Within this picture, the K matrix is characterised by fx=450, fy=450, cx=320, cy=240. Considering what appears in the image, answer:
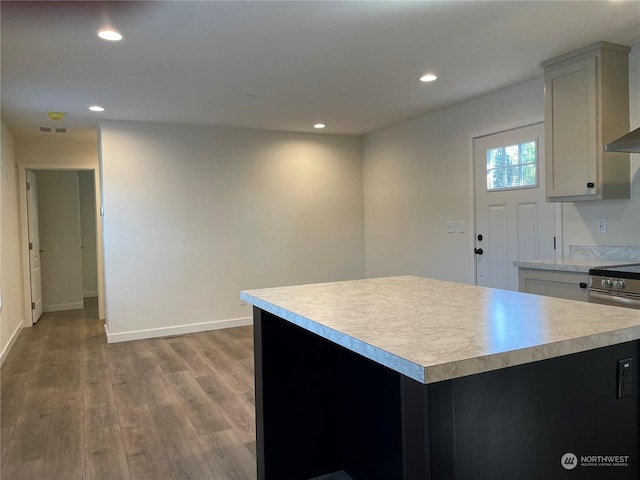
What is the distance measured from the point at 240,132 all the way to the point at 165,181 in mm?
1088

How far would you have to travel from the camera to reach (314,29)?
2.69 m

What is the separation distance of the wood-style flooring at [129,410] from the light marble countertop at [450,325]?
112 cm

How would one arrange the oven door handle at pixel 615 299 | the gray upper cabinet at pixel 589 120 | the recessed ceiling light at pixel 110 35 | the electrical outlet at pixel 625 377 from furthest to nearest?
1. the gray upper cabinet at pixel 589 120
2. the recessed ceiling light at pixel 110 35
3. the oven door handle at pixel 615 299
4. the electrical outlet at pixel 625 377

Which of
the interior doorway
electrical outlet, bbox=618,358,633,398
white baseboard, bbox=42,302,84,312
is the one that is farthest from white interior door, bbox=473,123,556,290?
white baseboard, bbox=42,302,84,312

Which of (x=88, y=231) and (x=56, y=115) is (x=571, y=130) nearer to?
(x=56, y=115)

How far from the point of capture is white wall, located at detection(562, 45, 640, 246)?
3115 mm

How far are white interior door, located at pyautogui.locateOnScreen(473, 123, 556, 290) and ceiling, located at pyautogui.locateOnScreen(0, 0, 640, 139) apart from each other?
1.74 feet

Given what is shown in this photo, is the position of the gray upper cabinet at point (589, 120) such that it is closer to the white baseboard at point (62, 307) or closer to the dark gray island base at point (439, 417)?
the dark gray island base at point (439, 417)

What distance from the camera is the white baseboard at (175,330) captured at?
4.95 meters

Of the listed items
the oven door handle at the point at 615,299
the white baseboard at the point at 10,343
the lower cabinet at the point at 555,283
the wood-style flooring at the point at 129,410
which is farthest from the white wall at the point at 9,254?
the oven door handle at the point at 615,299

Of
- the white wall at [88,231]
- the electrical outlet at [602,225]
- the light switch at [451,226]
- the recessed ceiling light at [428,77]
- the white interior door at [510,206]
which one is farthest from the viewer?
the white wall at [88,231]

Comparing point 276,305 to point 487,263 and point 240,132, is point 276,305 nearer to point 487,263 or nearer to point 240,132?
point 487,263

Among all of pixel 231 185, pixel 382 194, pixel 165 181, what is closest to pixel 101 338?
pixel 165 181

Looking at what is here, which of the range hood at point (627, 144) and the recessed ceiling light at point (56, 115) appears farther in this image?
the recessed ceiling light at point (56, 115)
